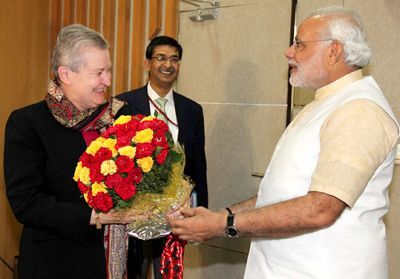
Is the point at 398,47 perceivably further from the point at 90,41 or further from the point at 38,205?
the point at 38,205

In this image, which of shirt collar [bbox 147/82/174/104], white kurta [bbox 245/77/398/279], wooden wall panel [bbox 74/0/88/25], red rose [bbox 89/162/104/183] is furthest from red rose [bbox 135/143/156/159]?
wooden wall panel [bbox 74/0/88/25]

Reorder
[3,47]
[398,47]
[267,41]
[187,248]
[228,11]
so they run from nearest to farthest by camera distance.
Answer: [398,47] < [267,41] < [228,11] < [187,248] < [3,47]

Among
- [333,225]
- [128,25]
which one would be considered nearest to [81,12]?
[128,25]

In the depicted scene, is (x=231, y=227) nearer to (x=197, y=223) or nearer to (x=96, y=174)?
(x=197, y=223)

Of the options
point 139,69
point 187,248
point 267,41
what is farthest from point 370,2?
point 187,248

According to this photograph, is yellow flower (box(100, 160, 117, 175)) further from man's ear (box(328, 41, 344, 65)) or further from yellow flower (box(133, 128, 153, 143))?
man's ear (box(328, 41, 344, 65))

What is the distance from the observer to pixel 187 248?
419 centimetres

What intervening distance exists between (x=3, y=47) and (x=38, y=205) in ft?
11.5

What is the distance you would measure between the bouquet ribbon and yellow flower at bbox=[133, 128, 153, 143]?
1.65 feet

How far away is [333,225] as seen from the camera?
5.54 feet

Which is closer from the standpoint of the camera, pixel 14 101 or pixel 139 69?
pixel 139 69

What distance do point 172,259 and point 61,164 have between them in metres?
0.59

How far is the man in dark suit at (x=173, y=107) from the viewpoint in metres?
3.52

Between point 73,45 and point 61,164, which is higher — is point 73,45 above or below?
above
